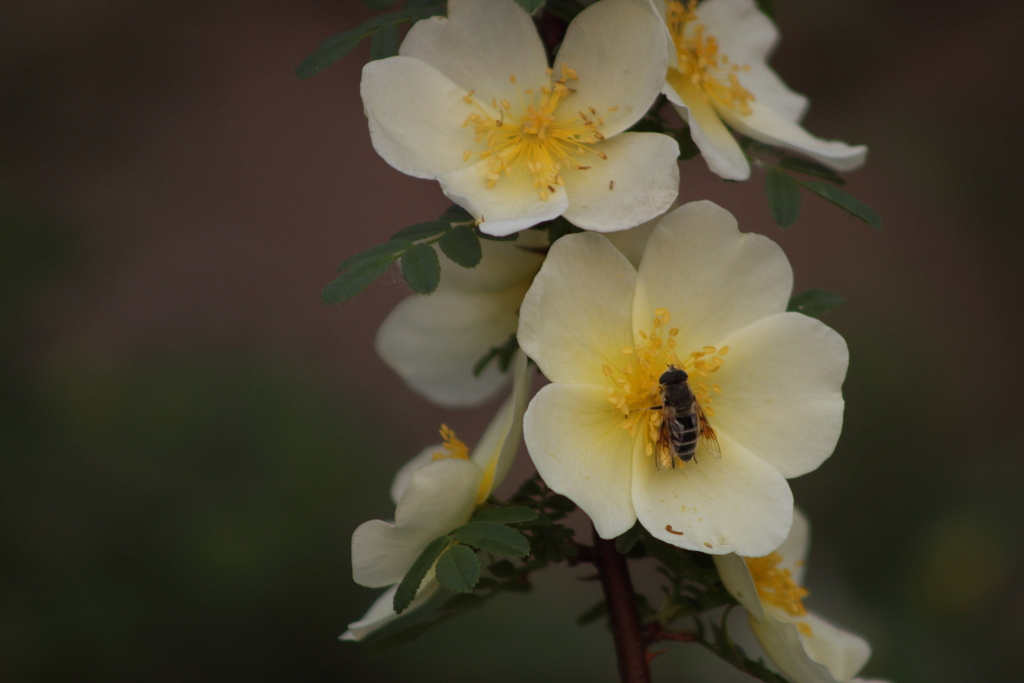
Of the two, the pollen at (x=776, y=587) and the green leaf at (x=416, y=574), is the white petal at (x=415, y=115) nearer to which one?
the green leaf at (x=416, y=574)

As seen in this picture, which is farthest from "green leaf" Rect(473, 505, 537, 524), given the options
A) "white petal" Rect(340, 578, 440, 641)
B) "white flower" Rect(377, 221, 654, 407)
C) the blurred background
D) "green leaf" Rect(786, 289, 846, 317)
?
"green leaf" Rect(786, 289, 846, 317)

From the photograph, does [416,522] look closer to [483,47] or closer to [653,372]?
[653,372]

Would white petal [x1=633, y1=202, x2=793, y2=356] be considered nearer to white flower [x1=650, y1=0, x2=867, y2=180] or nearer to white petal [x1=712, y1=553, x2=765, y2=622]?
white flower [x1=650, y1=0, x2=867, y2=180]

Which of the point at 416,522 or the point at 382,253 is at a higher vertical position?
the point at 382,253

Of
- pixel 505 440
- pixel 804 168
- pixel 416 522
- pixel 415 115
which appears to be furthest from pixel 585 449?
pixel 804 168

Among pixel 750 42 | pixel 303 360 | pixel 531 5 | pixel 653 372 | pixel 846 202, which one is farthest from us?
pixel 303 360
